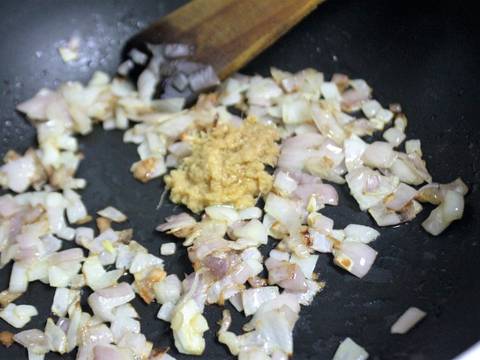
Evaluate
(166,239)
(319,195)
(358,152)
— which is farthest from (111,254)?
(358,152)

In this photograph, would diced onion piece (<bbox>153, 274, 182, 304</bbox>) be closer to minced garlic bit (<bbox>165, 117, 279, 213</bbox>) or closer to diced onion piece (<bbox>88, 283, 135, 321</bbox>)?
diced onion piece (<bbox>88, 283, 135, 321</bbox>)

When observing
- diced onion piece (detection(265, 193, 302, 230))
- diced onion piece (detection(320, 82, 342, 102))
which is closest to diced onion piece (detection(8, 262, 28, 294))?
diced onion piece (detection(265, 193, 302, 230))

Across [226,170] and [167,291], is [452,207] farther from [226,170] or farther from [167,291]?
[167,291]

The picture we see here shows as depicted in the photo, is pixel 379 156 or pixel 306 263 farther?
pixel 379 156

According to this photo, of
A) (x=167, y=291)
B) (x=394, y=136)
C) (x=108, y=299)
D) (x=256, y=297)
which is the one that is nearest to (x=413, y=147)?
(x=394, y=136)

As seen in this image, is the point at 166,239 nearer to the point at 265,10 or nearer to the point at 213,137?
the point at 213,137
